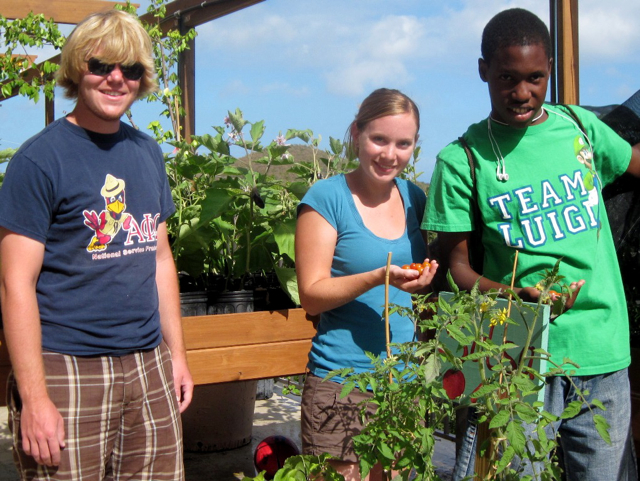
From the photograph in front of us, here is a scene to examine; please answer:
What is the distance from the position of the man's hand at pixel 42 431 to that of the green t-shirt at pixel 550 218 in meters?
0.88

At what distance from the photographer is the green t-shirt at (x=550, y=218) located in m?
1.53

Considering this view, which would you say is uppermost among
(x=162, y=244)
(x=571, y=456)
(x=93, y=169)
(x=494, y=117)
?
(x=494, y=117)

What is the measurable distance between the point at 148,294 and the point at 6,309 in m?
0.30

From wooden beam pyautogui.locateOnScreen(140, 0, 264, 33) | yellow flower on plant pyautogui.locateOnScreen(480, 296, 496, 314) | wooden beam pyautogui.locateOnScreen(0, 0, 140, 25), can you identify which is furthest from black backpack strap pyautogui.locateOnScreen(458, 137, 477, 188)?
wooden beam pyautogui.locateOnScreen(0, 0, 140, 25)

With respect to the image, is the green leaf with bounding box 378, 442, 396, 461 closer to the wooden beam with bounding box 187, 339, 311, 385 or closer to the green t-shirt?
the green t-shirt

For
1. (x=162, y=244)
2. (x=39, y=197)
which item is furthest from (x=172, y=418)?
(x=39, y=197)

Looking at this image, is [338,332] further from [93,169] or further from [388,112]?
[93,169]

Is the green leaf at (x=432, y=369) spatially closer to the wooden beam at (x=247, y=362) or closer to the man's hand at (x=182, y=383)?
the man's hand at (x=182, y=383)

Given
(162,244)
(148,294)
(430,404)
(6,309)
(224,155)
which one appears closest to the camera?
(430,404)

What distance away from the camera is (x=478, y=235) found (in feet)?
5.34

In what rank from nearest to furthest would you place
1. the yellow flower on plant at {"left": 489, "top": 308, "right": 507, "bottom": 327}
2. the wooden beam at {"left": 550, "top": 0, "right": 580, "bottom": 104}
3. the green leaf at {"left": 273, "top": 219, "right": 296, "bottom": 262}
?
the yellow flower on plant at {"left": 489, "top": 308, "right": 507, "bottom": 327} < the wooden beam at {"left": 550, "top": 0, "right": 580, "bottom": 104} < the green leaf at {"left": 273, "top": 219, "right": 296, "bottom": 262}

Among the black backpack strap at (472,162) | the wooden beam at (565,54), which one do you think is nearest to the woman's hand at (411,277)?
the black backpack strap at (472,162)

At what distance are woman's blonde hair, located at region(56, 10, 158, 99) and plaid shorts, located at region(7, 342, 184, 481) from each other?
1.97 ft

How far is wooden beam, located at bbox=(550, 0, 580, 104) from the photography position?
231cm
